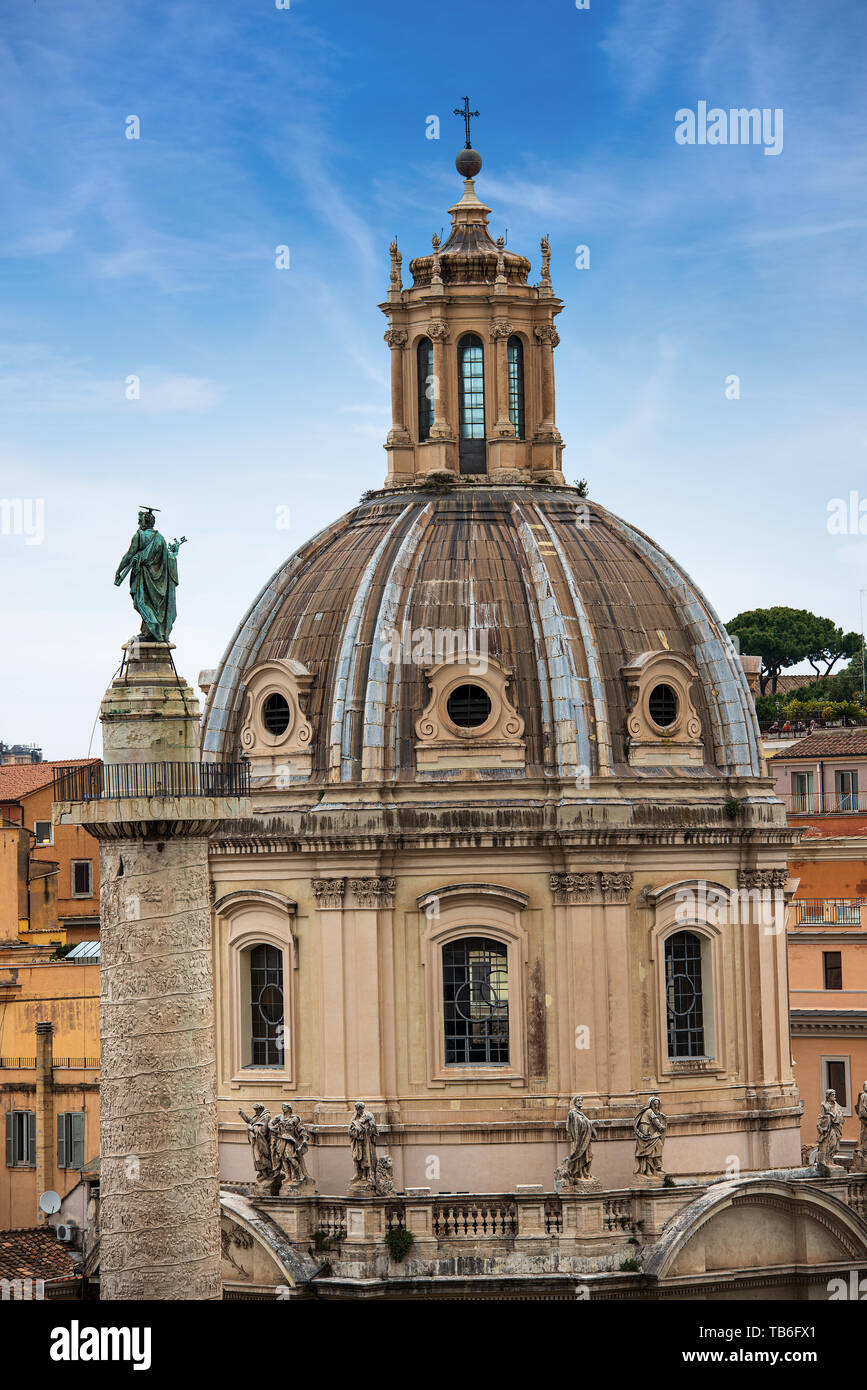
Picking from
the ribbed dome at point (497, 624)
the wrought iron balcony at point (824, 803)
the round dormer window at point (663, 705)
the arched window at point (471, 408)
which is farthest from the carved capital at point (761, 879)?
the wrought iron balcony at point (824, 803)

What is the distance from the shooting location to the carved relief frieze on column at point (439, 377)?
65.5 meters

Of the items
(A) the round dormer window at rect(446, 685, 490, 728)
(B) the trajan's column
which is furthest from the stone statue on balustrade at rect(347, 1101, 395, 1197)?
(B) the trajan's column

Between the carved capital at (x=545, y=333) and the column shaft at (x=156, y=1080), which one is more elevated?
the carved capital at (x=545, y=333)

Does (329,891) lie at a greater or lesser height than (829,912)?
lesser

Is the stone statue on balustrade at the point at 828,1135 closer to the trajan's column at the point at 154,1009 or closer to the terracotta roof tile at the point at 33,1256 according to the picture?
the terracotta roof tile at the point at 33,1256

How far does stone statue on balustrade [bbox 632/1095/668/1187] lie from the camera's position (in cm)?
5856

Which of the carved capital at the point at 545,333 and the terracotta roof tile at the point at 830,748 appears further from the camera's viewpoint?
the terracotta roof tile at the point at 830,748

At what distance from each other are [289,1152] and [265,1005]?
4215mm

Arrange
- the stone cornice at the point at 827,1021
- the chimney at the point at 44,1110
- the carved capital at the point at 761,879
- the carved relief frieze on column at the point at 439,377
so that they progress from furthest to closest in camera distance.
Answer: the stone cornice at the point at 827,1021 → the chimney at the point at 44,1110 → the carved relief frieze on column at the point at 439,377 → the carved capital at the point at 761,879

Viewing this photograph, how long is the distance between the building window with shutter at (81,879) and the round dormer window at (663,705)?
3177 cm

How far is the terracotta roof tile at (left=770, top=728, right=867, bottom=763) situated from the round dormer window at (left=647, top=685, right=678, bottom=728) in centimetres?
2986

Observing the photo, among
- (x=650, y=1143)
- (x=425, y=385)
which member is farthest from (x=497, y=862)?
(x=425, y=385)

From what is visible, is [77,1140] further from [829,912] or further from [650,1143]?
[650,1143]

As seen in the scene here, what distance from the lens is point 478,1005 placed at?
2371 inches
